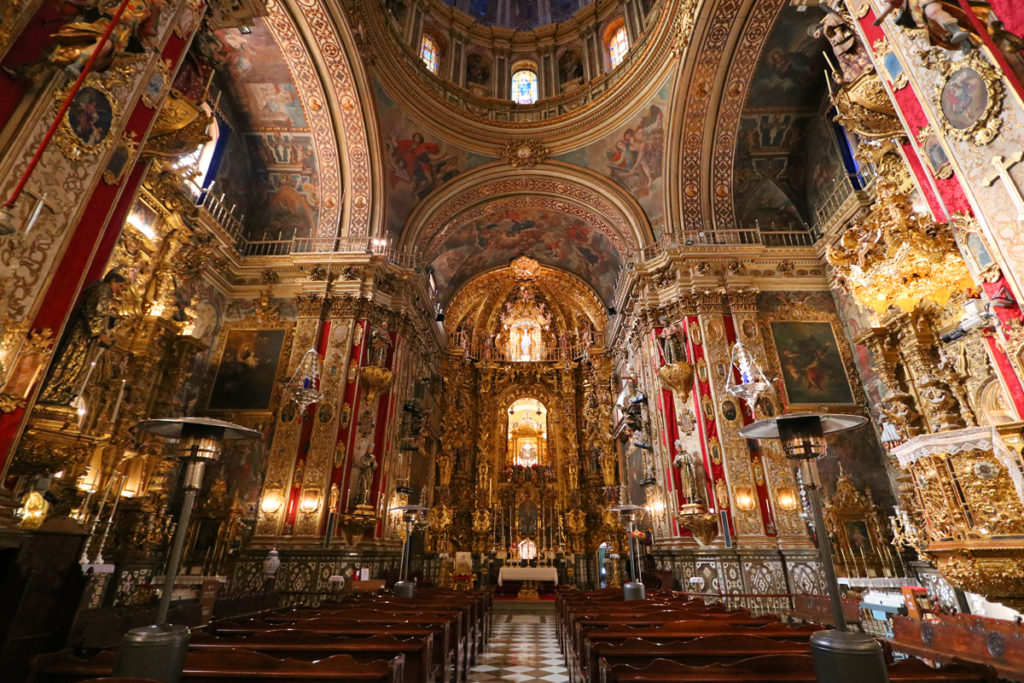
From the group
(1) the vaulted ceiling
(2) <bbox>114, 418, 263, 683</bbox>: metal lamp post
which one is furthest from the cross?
(1) the vaulted ceiling

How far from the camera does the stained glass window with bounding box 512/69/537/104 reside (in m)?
17.6

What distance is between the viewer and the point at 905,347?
9453mm

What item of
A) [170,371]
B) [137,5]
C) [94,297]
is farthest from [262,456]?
[137,5]

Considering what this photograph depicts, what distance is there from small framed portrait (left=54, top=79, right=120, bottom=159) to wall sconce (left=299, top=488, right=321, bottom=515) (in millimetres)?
8573

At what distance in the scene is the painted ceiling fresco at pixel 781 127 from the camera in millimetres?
12469

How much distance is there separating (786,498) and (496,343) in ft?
51.4

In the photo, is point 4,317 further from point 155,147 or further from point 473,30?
point 473,30

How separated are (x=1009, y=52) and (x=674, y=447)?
32.8 ft

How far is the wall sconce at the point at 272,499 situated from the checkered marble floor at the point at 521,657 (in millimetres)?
5762

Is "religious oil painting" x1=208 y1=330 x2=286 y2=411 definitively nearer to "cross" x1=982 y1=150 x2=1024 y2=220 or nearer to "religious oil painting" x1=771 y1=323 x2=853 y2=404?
"religious oil painting" x1=771 y1=323 x2=853 y2=404

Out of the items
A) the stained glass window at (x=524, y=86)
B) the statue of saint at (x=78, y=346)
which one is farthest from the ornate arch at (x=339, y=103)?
Answer: the statue of saint at (x=78, y=346)

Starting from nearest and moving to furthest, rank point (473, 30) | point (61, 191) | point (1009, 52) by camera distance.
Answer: point (1009, 52) → point (61, 191) → point (473, 30)

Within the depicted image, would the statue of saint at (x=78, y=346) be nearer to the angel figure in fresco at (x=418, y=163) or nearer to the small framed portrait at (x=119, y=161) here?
the small framed portrait at (x=119, y=161)

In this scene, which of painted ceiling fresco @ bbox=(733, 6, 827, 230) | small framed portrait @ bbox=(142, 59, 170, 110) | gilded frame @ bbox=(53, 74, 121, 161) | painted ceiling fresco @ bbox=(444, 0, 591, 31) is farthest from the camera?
painted ceiling fresco @ bbox=(444, 0, 591, 31)
